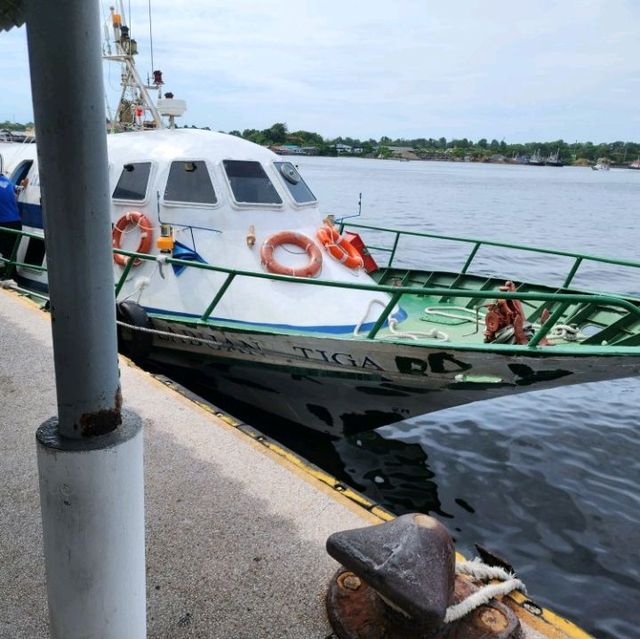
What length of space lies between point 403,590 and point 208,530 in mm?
1267

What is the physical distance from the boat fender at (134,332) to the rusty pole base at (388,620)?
4364mm

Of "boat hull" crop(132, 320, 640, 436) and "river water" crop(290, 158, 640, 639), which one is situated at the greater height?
"boat hull" crop(132, 320, 640, 436)

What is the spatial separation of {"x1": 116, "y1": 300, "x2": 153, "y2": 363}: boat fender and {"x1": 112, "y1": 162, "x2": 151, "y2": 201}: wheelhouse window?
4.43ft

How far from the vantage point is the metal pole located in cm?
148

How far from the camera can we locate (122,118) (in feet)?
33.2

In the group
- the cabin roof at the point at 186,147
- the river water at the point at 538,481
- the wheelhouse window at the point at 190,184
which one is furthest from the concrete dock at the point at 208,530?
the cabin roof at the point at 186,147

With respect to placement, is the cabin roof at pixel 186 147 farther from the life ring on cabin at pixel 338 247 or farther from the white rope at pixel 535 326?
the white rope at pixel 535 326

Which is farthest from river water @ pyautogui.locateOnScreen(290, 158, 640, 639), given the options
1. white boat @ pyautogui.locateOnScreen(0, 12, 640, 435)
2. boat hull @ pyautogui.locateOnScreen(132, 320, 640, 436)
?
white boat @ pyautogui.locateOnScreen(0, 12, 640, 435)

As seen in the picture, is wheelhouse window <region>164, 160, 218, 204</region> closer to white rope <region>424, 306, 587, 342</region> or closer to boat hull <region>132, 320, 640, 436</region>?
boat hull <region>132, 320, 640, 436</region>

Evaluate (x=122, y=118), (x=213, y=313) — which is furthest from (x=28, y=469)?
(x=122, y=118)

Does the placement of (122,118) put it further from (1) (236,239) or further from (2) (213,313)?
(2) (213,313)

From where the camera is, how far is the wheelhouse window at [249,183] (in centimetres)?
713

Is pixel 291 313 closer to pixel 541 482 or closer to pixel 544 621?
pixel 541 482

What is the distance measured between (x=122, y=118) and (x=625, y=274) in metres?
15.6
